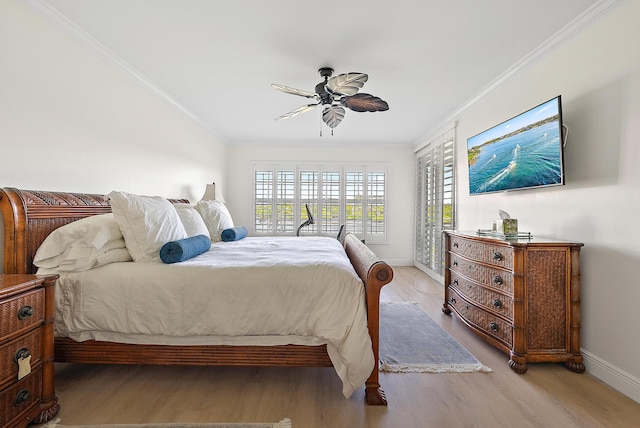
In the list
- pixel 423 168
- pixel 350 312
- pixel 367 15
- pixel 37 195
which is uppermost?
pixel 367 15

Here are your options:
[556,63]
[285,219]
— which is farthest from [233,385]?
[285,219]

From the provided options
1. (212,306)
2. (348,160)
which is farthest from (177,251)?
(348,160)

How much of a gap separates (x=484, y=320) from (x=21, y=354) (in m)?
2.88

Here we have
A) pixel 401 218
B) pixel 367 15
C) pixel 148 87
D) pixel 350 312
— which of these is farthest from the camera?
pixel 401 218

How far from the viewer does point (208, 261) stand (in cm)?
187

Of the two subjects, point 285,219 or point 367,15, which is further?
point 285,219

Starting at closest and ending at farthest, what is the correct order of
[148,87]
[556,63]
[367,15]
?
[367,15] → [556,63] → [148,87]

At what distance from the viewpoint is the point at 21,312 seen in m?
1.29

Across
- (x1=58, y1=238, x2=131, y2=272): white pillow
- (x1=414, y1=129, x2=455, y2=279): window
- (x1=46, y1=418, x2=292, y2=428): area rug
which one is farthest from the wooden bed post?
(x1=414, y1=129, x2=455, y2=279): window

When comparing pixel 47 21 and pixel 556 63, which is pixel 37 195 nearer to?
pixel 47 21

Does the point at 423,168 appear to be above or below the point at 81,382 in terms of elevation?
above

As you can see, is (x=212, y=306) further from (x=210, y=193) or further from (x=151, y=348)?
(x=210, y=193)

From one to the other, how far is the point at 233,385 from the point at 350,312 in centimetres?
→ 90

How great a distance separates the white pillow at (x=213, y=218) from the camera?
3205 millimetres
